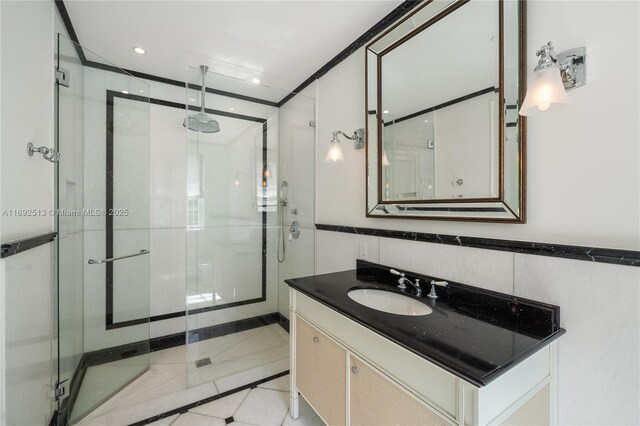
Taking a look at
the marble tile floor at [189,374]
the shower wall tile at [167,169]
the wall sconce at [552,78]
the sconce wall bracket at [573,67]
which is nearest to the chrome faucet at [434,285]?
the wall sconce at [552,78]

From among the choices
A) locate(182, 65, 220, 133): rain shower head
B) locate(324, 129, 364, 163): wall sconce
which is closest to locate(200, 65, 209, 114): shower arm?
locate(182, 65, 220, 133): rain shower head

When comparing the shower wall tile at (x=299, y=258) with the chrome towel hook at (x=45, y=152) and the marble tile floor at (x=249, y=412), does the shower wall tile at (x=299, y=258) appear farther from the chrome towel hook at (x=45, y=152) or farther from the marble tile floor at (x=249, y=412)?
the chrome towel hook at (x=45, y=152)

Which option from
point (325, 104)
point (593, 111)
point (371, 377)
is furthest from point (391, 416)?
point (325, 104)

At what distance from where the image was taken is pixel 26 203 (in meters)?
1.19

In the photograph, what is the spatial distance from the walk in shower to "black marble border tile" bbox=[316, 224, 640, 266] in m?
1.19

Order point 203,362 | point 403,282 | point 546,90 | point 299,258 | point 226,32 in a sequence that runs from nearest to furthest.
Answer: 1. point 546,90
2. point 403,282
3. point 226,32
4. point 203,362
5. point 299,258

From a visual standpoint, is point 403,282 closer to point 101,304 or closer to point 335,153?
point 335,153

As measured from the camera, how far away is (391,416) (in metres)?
1.00

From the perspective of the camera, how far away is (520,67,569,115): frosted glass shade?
0.86 meters

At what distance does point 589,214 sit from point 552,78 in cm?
49

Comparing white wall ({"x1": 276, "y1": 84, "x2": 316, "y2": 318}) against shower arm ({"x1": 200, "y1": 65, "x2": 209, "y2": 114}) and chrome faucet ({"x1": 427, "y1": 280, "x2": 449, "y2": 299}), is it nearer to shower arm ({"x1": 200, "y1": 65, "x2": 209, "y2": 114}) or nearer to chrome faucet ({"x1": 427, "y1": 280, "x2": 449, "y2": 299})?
shower arm ({"x1": 200, "y1": 65, "x2": 209, "y2": 114})

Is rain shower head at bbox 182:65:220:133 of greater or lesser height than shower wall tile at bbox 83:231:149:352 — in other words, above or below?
above

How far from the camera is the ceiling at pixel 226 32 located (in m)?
1.57

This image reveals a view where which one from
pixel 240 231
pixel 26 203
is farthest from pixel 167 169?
pixel 26 203
